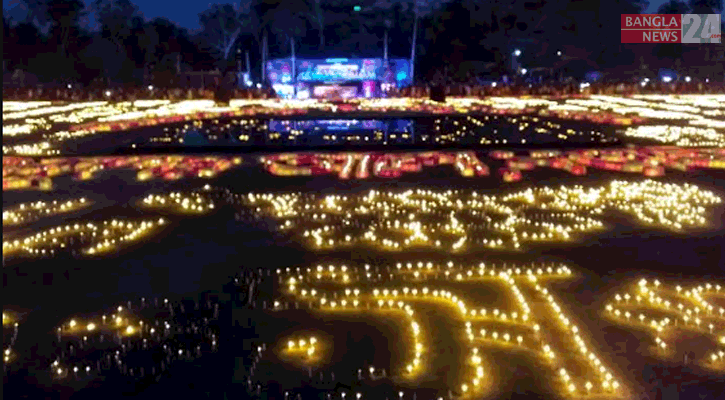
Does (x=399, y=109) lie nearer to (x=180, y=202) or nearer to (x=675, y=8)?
(x=180, y=202)

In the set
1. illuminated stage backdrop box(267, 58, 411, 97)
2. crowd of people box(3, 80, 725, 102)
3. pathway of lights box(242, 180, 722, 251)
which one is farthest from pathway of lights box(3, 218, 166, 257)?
illuminated stage backdrop box(267, 58, 411, 97)

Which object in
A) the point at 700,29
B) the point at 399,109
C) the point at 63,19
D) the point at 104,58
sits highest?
the point at 63,19

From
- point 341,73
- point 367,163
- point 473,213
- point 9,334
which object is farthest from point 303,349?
point 341,73

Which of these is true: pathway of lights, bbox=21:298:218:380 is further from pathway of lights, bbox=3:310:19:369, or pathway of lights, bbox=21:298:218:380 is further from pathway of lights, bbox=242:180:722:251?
pathway of lights, bbox=242:180:722:251

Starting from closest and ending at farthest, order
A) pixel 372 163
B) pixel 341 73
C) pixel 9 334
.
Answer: pixel 9 334
pixel 372 163
pixel 341 73

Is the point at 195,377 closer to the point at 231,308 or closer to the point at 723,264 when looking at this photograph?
the point at 231,308

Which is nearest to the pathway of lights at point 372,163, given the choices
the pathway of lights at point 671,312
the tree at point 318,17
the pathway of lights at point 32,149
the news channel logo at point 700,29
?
the pathway of lights at point 32,149
